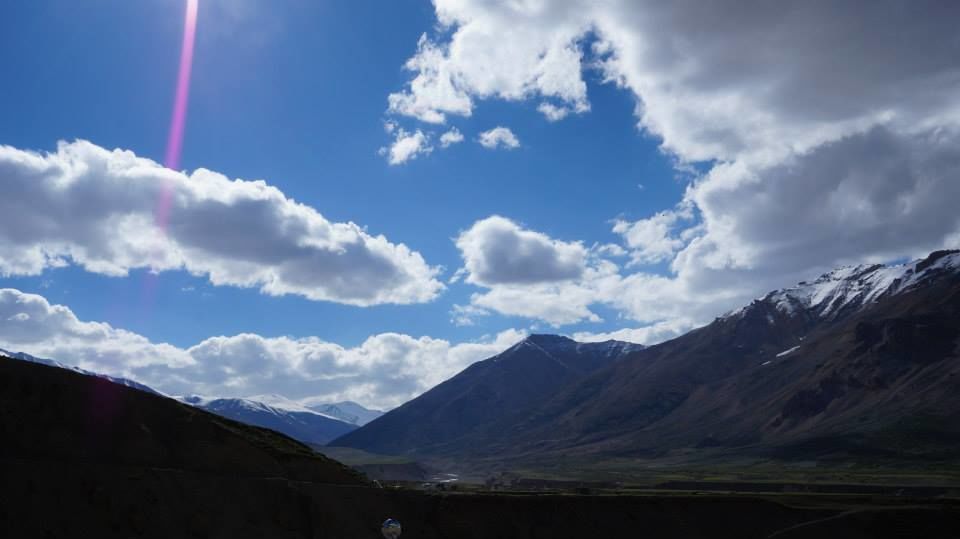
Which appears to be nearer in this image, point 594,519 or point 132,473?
point 132,473

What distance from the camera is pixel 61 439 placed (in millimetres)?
55531

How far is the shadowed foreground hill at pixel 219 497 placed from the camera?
49125mm

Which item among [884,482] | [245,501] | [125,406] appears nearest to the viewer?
[245,501]

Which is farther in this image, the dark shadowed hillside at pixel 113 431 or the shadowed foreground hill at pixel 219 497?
the dark shadowed hillside at pixel 113 431

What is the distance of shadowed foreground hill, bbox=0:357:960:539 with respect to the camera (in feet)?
161

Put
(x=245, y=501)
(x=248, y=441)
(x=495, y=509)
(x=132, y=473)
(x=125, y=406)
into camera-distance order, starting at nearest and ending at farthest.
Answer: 1. (x=132, y=473)
2. (x=245, y=501)
3. (x=125, y=406)
4. (x=248, y=441)
5. (x=495, y=509)

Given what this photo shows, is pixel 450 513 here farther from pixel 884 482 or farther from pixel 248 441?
pixel 884 482

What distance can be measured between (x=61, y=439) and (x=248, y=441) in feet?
49.7

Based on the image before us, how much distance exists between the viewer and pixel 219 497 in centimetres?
5528

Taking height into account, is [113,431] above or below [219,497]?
above

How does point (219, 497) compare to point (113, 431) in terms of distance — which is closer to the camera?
point (219, 497)

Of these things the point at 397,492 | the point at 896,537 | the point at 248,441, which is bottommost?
the point at 896,537

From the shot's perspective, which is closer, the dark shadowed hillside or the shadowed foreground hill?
the shadowed foreground hill

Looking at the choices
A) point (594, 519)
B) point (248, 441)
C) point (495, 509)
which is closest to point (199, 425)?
point (248, 441)
